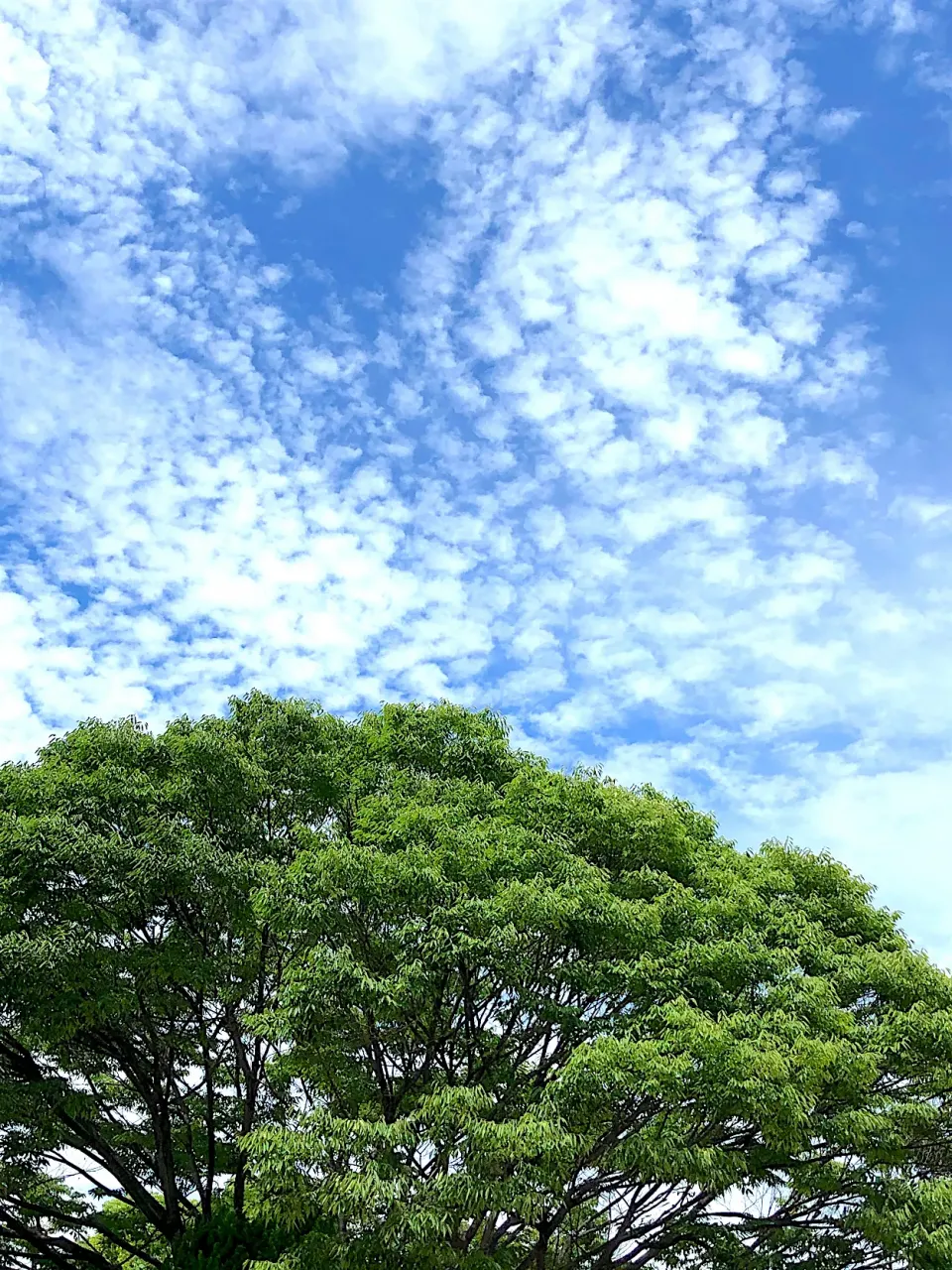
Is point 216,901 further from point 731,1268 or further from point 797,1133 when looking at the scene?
point 731,1268

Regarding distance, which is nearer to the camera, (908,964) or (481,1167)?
(481,1167)

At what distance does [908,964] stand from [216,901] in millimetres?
8839

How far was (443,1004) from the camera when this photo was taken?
43.2ft

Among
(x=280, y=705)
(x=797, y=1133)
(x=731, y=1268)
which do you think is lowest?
(x=731, y=1268)

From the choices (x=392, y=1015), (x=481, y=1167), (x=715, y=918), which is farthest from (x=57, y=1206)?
(x=715, y=918)

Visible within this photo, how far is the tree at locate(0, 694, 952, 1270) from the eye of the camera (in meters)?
11.0

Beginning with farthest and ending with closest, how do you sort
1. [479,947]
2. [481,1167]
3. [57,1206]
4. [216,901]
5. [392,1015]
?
1. [57,1206]
2. [216,901]
3. [392,1015]
4. [479,947]
5. [481,1167]

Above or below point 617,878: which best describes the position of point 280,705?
above

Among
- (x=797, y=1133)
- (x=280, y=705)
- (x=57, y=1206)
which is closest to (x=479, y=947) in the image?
(x=797, y=1133)

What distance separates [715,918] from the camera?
1300 centimetres

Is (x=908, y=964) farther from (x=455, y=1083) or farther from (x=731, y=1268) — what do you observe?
(x=455, y=1083)

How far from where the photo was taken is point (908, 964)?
1366 centimetres

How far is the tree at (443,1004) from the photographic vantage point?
1095 cm

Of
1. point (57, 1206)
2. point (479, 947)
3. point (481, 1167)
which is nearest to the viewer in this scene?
point (481, 1167)
